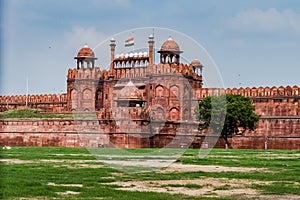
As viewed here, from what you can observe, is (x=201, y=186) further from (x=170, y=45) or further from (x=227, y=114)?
(x=170, y=45)

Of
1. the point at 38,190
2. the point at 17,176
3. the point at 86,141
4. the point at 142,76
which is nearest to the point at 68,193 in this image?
the point at 38,190

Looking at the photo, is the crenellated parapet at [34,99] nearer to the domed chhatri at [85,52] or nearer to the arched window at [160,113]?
the domed chhatri at [85,52]

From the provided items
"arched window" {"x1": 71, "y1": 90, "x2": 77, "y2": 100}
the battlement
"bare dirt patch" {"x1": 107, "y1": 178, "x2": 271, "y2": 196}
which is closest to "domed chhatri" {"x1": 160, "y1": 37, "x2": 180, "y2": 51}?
the battlement

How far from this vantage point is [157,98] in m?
65.1

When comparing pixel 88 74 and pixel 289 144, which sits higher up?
pixel 88 74

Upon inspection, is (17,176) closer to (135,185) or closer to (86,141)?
(135,185)

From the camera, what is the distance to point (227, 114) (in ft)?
172

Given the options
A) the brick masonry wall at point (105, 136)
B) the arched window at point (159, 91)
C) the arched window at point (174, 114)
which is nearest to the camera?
the brick masonry wall at point (105, 136)

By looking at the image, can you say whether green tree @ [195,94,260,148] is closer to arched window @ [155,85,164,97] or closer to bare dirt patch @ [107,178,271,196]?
arched window @ [155,85,164,97]

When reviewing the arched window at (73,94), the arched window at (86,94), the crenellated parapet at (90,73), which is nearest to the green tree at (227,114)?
the crenellated parapet at (90,73)

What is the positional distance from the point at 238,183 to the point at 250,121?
37.2 meters

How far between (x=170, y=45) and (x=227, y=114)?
17543 mm

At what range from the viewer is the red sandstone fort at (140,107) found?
52.0 m

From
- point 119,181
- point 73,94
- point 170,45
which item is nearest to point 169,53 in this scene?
point 170,45
